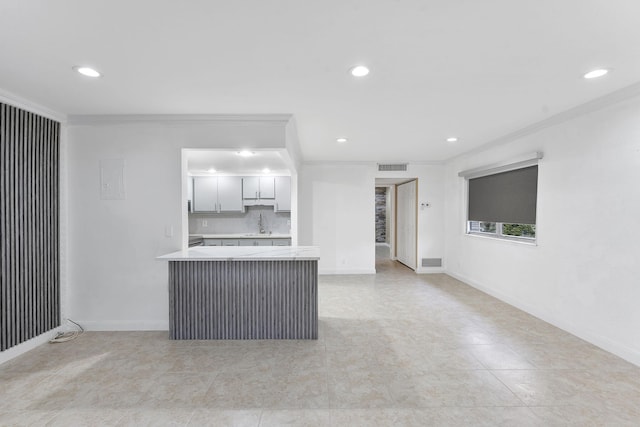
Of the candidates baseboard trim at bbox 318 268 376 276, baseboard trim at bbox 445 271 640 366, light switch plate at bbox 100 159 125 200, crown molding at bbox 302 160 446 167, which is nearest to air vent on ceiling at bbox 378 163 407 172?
crown molding at bbox 302 160 446 167

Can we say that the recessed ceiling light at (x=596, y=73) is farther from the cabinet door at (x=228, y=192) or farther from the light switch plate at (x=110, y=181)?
the cabinet door at (x=228, y=192)

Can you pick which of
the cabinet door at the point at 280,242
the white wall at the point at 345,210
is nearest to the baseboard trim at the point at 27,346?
the cabinet door at the point at 280,242

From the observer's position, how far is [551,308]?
3.46 meters

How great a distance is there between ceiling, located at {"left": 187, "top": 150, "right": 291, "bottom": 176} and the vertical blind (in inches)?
69.0

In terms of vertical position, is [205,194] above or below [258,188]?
below

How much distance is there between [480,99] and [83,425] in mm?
3930

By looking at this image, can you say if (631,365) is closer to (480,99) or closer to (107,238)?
(480,99)

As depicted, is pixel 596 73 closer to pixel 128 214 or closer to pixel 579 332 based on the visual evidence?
pixel 579 332

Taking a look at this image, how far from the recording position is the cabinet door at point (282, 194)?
6.42m

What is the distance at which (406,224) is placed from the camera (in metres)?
7.25

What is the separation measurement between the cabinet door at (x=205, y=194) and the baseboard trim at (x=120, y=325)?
10.9 feet

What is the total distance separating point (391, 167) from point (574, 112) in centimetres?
337

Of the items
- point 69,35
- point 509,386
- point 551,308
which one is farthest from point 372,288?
point 69,35

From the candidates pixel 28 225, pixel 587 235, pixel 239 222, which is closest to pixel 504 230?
pixel 587 235
